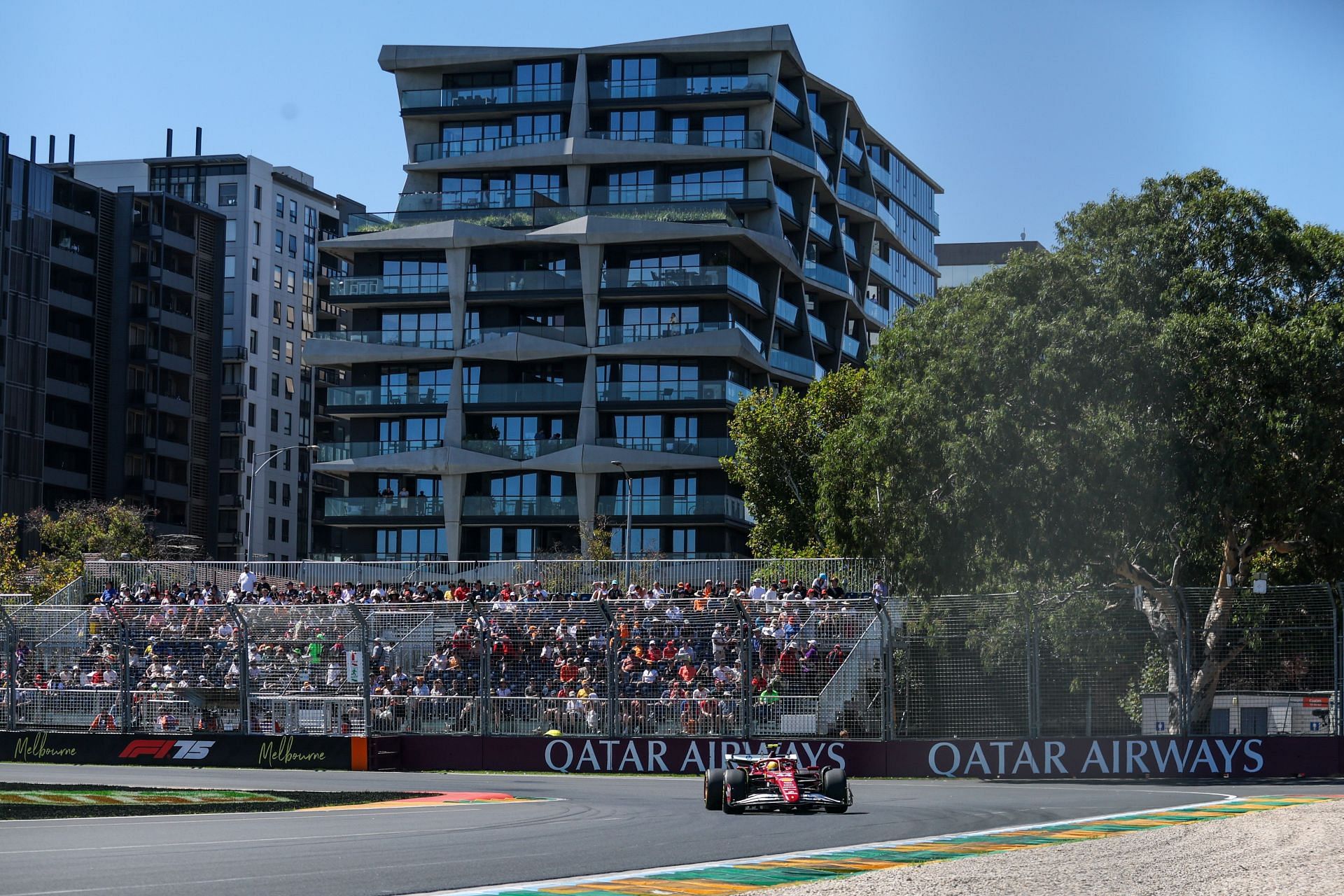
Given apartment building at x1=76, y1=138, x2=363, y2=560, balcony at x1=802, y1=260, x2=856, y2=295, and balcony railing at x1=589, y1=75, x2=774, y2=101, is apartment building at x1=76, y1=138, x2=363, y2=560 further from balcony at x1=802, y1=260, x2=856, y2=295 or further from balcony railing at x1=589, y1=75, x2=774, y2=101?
balcony at x1=802, y1=260, x2=856, y2=295

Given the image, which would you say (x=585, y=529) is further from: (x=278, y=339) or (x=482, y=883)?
(x=482, y=883)

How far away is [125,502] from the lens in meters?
95.1

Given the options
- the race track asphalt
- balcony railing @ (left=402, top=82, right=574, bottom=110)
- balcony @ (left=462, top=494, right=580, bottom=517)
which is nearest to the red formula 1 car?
the race track asphalt

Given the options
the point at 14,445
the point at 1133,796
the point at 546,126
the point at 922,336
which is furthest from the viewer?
the point at 14,445

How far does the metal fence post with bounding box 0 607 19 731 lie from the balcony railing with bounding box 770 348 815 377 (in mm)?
49714

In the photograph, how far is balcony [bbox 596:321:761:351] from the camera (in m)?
77.9

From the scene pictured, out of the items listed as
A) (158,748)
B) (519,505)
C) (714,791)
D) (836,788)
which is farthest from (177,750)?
(519,505)

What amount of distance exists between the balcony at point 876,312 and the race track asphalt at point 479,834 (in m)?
64.8

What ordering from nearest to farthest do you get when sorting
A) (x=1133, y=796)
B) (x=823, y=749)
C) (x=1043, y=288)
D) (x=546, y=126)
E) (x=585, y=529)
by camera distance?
(x=1133, y=796), (x=823, y=749), (x=1043, y=288), (x=585, y=529), (x=546, y=126)

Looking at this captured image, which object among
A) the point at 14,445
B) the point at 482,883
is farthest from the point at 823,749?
the point at 14,445

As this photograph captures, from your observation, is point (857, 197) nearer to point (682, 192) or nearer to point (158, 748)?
point (682, 192)

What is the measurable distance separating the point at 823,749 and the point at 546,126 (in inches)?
2245

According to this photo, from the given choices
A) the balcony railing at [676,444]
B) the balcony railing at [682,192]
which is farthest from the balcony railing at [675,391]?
the balcony railing at [682,192]

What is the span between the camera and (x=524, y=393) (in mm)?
79562
